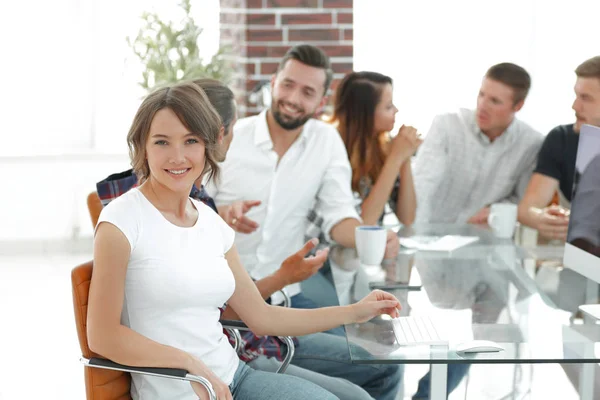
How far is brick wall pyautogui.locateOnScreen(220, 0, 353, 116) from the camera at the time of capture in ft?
14.2

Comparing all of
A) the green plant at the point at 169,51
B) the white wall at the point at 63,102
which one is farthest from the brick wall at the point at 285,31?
the white wall at the point at 63,102

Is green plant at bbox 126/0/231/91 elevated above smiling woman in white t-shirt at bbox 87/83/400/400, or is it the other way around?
green plant at bbox 126/0/231/91

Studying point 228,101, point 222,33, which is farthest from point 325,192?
point 222,33

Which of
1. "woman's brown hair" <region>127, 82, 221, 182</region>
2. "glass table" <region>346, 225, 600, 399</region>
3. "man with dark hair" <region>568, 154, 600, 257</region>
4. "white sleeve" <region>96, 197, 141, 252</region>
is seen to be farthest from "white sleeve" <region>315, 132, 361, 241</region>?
"white sleeve" <region>96, 197, 141, 252</region>

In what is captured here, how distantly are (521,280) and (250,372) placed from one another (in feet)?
2.81

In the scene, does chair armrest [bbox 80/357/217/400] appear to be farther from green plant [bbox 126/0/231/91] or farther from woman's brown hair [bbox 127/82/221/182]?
green plant [bbox 126/0/231/91]

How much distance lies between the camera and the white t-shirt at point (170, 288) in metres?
1.52

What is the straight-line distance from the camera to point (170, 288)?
4.99 ft

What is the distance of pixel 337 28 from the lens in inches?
173

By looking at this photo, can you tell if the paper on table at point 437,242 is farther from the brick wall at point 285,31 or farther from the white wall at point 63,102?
the white wall at point 63,102

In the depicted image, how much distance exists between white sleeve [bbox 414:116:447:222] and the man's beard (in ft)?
2.34

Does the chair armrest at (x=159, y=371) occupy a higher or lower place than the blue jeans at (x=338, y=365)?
higher

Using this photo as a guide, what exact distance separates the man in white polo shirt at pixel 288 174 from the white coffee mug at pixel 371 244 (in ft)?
0.89

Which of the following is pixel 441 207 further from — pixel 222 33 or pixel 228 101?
pixel 222 33
